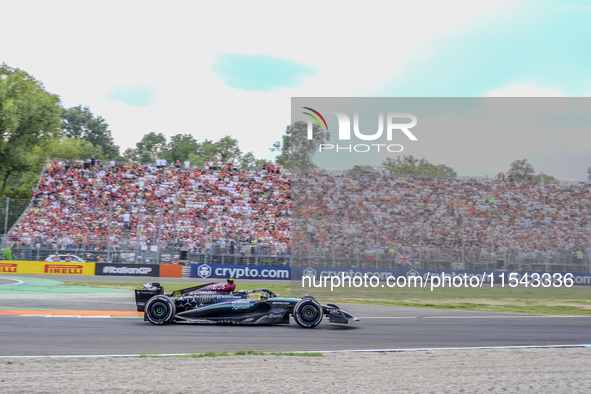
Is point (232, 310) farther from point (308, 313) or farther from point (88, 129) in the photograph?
point (88, 129)

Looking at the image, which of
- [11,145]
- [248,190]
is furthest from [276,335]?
[11,145]

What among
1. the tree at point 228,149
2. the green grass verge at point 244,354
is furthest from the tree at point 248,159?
the green grass verge at point 244,354

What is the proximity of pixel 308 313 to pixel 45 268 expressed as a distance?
67.1 feet

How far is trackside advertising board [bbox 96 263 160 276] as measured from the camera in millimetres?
26531

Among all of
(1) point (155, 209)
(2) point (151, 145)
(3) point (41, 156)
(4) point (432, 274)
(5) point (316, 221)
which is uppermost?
(2) point (151, 145)

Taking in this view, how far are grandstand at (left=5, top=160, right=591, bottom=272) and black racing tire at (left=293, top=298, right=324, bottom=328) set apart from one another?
14.8 meters

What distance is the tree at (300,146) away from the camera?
36.8m

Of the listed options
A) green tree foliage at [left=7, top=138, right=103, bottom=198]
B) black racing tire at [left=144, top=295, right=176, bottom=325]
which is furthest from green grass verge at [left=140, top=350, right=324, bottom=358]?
green tree foliage at [left=7, top=138, right=103, bottom=198]

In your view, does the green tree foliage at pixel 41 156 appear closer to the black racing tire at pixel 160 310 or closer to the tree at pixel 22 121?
the tree at pixel 22 121

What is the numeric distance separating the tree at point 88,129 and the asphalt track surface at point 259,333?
64945 millimetres

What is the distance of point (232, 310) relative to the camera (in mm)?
10250
